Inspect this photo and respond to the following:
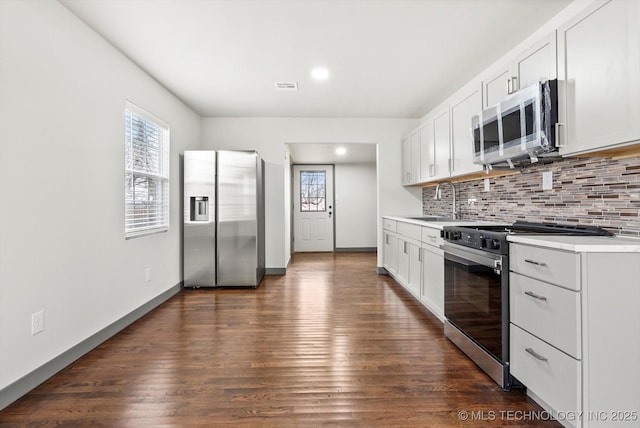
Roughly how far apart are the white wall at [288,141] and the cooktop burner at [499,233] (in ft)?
8.11

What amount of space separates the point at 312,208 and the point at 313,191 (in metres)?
0.41

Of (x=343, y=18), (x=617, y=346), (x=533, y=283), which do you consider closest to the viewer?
(x=617, y=346)

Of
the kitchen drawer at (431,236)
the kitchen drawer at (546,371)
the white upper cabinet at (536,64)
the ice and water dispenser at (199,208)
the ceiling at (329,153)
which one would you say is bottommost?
the kitchen drawer at (546,371)

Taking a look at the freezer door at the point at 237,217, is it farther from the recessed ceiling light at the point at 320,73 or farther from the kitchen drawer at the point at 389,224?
the kitchen drawer at the point at 389,224

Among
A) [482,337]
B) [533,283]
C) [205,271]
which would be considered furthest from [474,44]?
[205,271]

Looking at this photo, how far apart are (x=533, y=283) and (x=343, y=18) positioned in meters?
2.13

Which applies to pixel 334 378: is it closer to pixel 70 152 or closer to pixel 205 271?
pixel 70 152

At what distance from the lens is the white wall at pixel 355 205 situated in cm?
782

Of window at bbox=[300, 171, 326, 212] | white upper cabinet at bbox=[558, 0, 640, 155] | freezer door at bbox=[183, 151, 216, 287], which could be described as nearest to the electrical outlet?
freezer door at bbox=[183, 151, 216, 287]

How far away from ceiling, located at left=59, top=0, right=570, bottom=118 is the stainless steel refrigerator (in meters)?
0.86

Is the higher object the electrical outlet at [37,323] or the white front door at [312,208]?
the white front door at [312,208]

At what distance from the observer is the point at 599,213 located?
2010 mm

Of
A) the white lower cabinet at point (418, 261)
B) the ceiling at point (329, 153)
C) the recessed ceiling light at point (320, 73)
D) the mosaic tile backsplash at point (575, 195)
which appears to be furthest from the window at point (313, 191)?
the mosaic tile backsplash at point (575, 195)

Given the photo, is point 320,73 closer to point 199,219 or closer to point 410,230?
point 410,230
